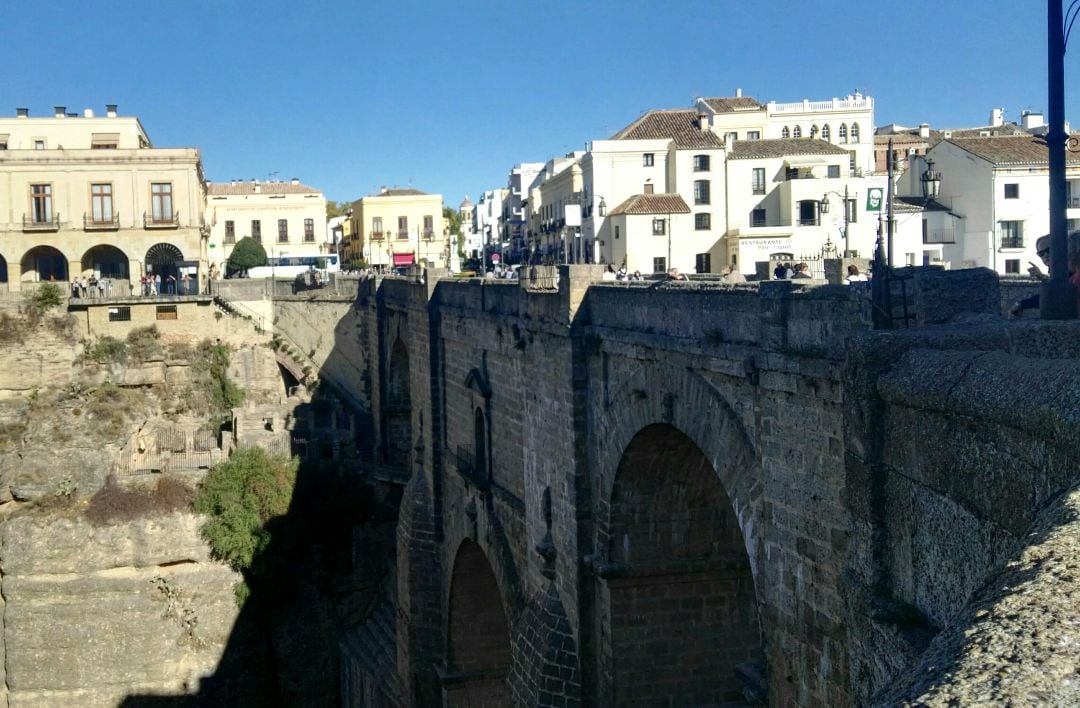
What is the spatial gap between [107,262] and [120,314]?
6887 mm

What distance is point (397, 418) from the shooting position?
2891cm

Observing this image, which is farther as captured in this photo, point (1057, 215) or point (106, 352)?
point (106, 352)

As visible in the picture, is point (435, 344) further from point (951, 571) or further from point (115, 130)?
point (115, 130)

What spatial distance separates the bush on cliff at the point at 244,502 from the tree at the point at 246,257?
66.9ft

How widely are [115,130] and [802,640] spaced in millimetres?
42668

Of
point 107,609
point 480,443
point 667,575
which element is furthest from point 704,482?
point 107,609

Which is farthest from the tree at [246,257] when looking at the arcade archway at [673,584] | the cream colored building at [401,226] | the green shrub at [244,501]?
the arcade archway at [673,584]

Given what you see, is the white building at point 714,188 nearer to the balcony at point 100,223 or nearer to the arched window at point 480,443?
the balcony at point 100,223

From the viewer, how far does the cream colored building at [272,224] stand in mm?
56344

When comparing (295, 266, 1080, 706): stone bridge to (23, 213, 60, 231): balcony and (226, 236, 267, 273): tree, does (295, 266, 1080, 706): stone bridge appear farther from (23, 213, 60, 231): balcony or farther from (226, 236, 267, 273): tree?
(226, 236, 267, 273): tree

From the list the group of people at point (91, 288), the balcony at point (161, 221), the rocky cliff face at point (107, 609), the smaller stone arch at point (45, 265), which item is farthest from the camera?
the smaller stone arch at point (45, 265)

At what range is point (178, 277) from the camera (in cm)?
4156

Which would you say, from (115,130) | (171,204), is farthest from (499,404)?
(115,130)

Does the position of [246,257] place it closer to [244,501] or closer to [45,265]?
[45,265]
